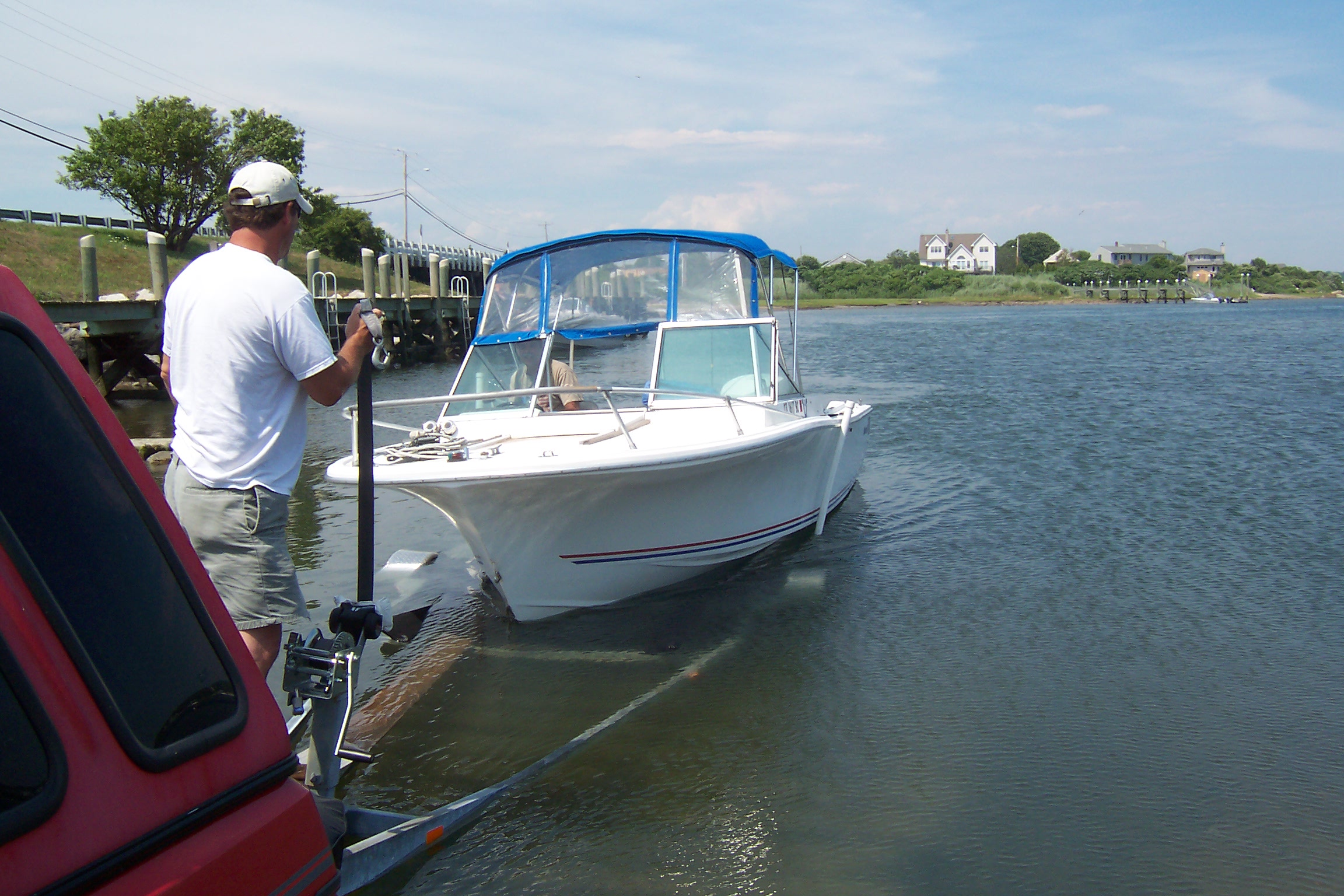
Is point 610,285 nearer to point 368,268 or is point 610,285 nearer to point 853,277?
point 368,268

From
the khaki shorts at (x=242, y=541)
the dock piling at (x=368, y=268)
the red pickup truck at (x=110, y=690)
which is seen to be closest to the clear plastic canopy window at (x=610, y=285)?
the khaki shorts at (x=242, y=541)

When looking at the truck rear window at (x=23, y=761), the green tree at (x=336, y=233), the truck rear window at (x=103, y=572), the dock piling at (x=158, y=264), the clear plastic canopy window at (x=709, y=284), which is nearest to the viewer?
the truck rear window at (x=23, y=761)

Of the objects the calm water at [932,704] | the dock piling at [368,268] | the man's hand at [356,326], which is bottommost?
the calm water at [932,704]

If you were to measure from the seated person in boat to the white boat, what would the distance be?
2cm

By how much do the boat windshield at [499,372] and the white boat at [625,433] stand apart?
1 cm

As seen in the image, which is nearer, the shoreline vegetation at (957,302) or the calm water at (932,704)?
the calm water at (932,704)

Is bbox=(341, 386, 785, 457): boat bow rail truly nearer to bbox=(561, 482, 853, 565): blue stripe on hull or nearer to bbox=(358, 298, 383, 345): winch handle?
bbox=(561, 482, 853, 565): blue stripe on hull

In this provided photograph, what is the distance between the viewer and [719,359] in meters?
7.80

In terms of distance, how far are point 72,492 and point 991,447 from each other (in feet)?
41.6

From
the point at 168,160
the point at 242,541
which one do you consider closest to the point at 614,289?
the point at 242,541

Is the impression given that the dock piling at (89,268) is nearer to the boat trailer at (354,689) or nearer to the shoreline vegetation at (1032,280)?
the boat trailer at (354,689)

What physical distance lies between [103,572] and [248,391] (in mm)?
1302

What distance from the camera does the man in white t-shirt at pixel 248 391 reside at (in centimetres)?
286

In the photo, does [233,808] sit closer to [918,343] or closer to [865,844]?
[865,844]
